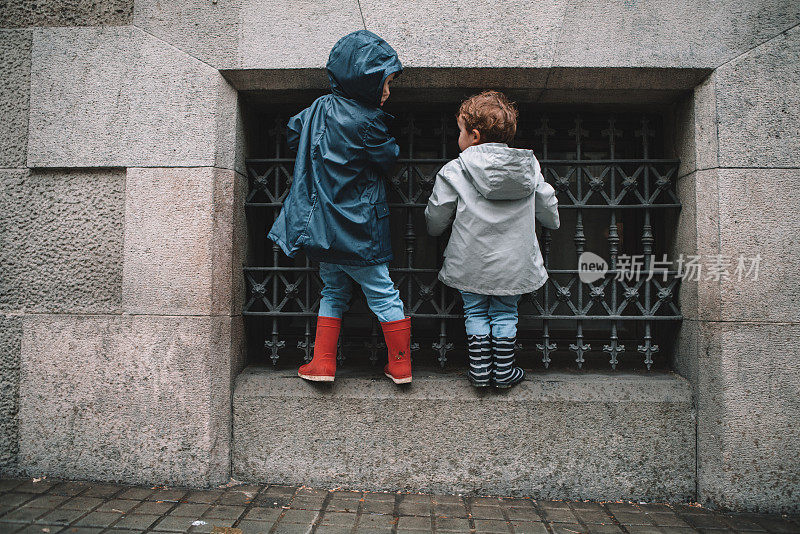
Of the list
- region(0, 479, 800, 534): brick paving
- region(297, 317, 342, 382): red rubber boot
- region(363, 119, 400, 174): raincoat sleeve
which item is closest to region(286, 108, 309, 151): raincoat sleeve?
region(363, 119, 400, 174): raincoat sleeve

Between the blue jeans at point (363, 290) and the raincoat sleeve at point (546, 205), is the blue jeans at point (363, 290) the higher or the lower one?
the lower one

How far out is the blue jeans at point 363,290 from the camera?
2.98 metres

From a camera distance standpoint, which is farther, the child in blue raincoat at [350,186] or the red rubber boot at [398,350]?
the red rubber boot at [398,350]

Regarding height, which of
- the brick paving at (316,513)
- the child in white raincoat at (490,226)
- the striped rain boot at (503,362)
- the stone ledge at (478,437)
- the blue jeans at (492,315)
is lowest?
the brick paving at (316,513)

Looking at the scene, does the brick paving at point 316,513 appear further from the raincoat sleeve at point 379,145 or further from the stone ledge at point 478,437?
the raincoat sleeve at point 379,145

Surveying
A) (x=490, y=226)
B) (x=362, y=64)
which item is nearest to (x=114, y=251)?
(x=362, y=64)

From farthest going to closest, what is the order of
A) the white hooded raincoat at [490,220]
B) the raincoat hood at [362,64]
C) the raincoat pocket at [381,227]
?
the raincoat pocket at [381,227] < the white hooded raincoat at [490,220] < the raincoat hood at [362,64]

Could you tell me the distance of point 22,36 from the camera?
3.17 meters

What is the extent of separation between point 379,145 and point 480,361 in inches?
54.5

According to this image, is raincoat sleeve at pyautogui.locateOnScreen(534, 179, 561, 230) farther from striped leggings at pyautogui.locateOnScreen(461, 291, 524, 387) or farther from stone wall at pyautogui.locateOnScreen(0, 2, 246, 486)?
stone wall at pyautogui.locateOnScreen(0, 2, 246, 486)

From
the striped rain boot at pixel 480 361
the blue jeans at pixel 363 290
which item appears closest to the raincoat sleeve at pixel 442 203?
the blue jeans at pixel 363 290

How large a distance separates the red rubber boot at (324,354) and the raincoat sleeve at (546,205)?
1401mm

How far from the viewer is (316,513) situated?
268cm

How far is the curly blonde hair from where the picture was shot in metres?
2.88
